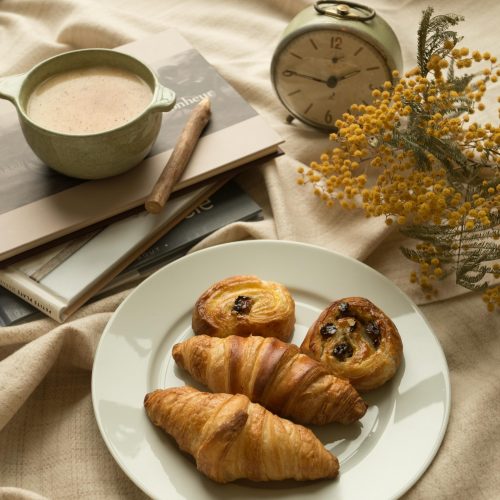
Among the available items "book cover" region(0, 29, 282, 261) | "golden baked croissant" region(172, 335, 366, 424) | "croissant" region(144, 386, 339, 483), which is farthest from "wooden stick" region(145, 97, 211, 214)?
"croissant" region(144, 386, 339, 483)

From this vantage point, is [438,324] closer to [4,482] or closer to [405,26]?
[4,482]

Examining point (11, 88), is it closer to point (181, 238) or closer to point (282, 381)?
point (181, 238)

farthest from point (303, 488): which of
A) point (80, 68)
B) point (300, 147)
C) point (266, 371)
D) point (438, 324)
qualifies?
Result: point (80, 68)

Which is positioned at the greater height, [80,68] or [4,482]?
[80,68]

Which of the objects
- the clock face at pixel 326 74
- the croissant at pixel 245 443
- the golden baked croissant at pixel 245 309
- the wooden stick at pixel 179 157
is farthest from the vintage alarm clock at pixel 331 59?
the croissant at pixel 245 443

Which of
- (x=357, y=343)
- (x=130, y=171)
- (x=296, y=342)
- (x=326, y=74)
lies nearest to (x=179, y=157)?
(x=130, y=171)

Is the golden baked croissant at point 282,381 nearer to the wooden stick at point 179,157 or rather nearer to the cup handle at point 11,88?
the wooden stick at point 179,157
